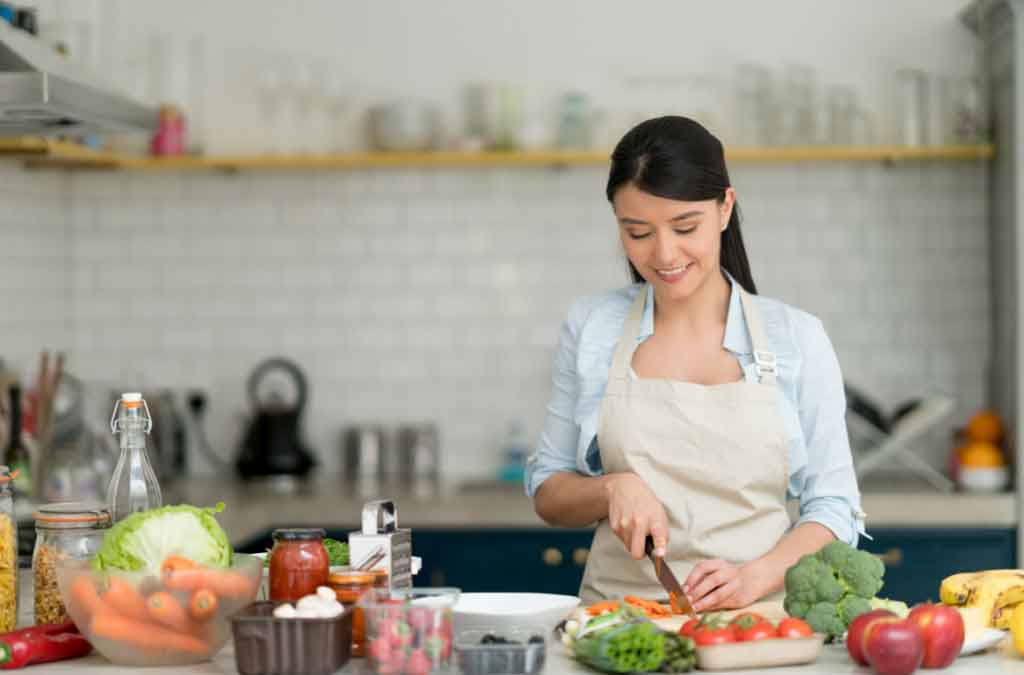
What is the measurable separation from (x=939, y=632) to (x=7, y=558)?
57.0 inches

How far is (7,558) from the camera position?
2.35 m

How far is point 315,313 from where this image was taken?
219 inches

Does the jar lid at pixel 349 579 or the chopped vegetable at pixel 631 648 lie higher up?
the jar lid at pixel 349 579

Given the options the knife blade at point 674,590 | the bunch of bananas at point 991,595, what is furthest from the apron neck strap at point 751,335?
the bunch of bananas at point 991,595

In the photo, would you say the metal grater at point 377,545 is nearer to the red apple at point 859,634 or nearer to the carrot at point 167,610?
the carrot at point 167,610

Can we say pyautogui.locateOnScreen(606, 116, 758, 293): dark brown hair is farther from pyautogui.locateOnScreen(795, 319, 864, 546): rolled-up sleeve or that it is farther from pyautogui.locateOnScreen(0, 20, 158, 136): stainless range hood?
pyautogui.locateOnScreen(0, 20, 158, 136): stainless range hood

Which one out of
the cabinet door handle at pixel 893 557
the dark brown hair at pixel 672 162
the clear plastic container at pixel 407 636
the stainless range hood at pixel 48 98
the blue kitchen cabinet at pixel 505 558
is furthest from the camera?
the blue kitchen cabinet at pixel 505 558

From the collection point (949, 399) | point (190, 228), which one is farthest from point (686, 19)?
point (190, 228)

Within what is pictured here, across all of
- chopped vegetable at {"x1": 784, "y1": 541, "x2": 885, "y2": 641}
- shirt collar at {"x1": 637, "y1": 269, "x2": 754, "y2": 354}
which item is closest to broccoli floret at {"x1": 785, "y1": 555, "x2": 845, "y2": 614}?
chopped vegetable at {"x1": 784, "y1": 541, "x2": 885, "y2": 641}

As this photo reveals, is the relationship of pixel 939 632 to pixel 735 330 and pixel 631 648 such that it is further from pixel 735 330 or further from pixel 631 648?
pixel 735 330

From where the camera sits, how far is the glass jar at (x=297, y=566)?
2143 mm

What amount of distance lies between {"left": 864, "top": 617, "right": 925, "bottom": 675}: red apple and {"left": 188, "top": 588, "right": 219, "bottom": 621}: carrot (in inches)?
36.4

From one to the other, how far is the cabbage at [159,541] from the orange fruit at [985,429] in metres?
3.42

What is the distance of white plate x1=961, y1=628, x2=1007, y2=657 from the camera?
2.17 meters
